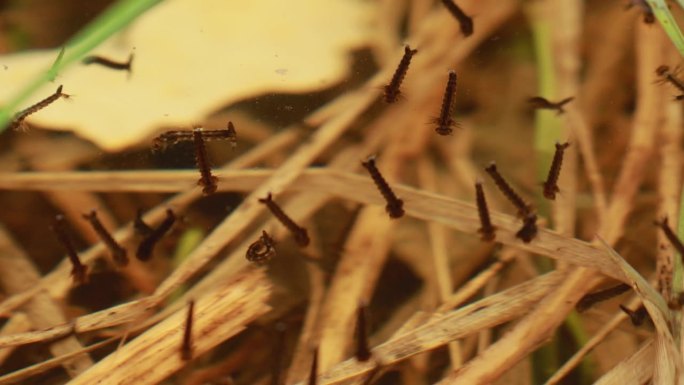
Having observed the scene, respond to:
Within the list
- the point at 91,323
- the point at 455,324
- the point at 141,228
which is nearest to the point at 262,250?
the point at 141,228

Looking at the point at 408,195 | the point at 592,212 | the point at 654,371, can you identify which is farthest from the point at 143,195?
the point at 654,371

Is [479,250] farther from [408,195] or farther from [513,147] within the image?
[513,147]

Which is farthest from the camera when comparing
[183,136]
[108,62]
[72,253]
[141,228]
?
[108,62]

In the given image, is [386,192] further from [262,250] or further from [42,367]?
[42,367]

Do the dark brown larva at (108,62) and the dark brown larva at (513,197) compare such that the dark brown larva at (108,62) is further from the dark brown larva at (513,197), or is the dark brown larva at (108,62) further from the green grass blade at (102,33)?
the dark brown larva at (513,197)

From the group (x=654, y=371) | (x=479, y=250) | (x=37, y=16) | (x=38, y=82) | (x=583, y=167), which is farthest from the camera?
(x=37, y=16)

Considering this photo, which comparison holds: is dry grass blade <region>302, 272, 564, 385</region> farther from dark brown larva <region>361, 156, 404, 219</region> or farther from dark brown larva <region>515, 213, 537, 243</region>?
dark brown larva <region>361, 156, 404, 219</region>

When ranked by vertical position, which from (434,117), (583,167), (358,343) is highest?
(434,117)
